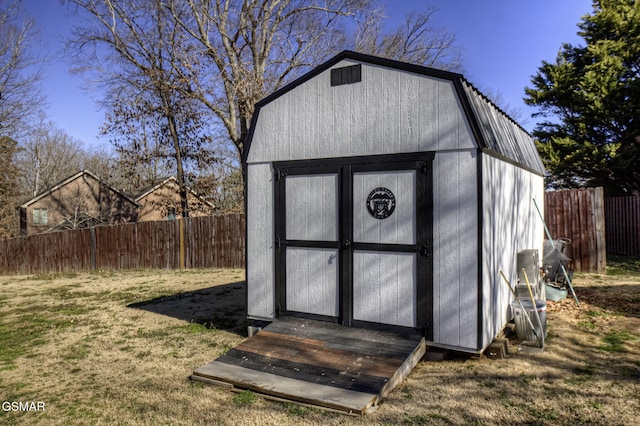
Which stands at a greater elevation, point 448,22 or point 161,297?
point 448,22

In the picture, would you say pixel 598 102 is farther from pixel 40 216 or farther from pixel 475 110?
pixel 40 216

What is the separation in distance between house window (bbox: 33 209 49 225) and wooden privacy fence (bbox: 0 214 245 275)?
9.39m

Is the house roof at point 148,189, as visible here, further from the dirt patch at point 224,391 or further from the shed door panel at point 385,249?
the shed door panel at point 385,249

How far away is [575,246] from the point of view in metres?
10.7

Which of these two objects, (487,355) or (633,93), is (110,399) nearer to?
(487,355)

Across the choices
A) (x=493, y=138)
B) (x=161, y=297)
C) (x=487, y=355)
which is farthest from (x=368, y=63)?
(x=161, y=297)

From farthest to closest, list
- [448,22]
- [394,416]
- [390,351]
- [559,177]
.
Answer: [448,22] < [559,177] < [390,351] < [394,416]

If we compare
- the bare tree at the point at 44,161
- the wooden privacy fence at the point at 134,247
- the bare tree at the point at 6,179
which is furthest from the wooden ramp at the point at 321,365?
the bare tree at the point at 44,161

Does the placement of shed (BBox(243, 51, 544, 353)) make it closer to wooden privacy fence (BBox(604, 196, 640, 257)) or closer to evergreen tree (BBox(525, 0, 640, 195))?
wooden privacy fence (BBox(604, 196, 640, 257))

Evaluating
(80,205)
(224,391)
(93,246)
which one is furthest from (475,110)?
(80,205)

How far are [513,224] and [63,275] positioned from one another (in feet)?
48.9

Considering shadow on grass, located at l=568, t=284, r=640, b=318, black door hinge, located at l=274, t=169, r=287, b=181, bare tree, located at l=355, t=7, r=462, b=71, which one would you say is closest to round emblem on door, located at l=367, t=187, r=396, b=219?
black door hinge, located at l=274, t=169, r=287, b=181

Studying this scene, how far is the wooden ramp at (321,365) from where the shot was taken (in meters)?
3.71

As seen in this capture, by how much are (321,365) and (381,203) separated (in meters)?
1.92
